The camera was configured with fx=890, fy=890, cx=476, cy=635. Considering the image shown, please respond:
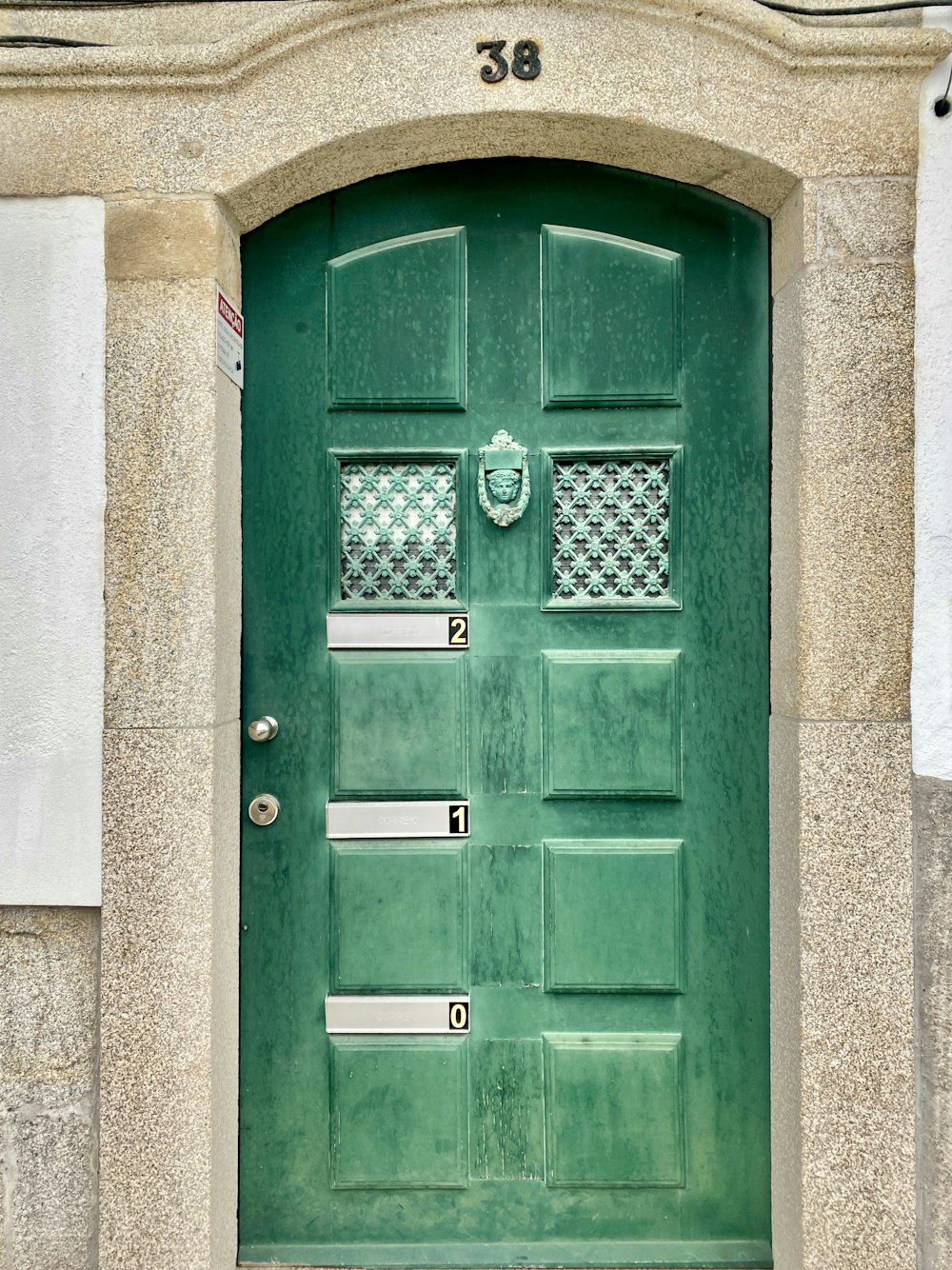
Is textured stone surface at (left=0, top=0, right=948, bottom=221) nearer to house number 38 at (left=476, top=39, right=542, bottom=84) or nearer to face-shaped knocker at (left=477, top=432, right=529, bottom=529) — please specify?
house number 38 at (left=476, top=39, right=542, bottom=84)

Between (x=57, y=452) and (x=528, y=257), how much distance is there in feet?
4.39

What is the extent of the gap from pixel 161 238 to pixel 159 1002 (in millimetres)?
1896

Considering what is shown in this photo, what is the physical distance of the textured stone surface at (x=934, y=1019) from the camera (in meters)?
2.11

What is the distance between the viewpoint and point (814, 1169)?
2.17 m

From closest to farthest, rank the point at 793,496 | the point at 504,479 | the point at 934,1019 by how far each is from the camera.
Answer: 1. the point at 934,1019
2. the point at 793,496
3. the point at 504,479

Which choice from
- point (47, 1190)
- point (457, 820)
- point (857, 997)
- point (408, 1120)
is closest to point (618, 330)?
point (457, 820)

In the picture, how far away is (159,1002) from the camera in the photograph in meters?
2.20

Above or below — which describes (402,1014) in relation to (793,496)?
below

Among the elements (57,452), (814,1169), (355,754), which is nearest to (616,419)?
(355,754)

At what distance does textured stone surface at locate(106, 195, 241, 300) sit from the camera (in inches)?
87.2

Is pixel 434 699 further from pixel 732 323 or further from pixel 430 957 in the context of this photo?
pixel 732 323

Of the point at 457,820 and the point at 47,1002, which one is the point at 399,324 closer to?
the point at 457,820

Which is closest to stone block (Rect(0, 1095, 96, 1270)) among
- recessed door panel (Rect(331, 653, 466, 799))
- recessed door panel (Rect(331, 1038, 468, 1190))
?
recessed door panel (Rect(331, 1038, 468, 1190))

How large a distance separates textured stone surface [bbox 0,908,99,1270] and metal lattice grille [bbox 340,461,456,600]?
111 cm
